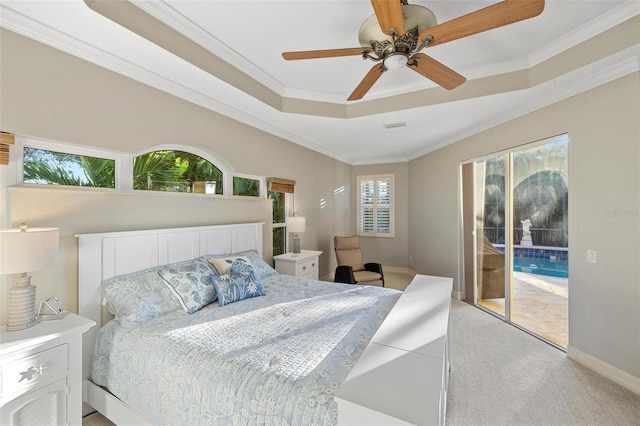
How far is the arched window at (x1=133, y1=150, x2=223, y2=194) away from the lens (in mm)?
2500

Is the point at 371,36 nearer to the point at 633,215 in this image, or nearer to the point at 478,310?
the point at 633,215

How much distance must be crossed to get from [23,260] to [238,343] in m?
1.18

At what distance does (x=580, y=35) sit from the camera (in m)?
2.26

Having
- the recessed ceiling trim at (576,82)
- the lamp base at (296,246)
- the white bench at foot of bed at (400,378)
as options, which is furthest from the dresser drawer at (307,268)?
the recessed ceiling trim at (576,82)

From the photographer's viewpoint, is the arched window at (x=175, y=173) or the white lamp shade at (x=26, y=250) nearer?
the white lamp shade at (x=26, y=250)

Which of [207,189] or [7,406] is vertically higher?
[207,189]

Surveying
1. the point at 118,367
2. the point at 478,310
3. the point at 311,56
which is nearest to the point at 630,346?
the point at 478,310

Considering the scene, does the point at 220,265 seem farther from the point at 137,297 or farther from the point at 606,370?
the point at 606,370

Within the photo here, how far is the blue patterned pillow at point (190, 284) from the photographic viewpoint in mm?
2080

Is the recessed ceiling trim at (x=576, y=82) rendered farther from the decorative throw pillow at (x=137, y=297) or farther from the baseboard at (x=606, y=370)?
the decorative throw pillow at (x=137, y=297)

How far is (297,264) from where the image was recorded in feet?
12.0

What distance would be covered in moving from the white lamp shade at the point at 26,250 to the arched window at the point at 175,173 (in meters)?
1.01

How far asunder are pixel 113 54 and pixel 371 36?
194 centimetres

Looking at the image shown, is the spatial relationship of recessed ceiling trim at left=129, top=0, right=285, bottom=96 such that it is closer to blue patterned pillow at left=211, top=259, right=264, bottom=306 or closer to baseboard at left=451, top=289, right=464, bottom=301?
blue patterned pillow at left=211, top=259, right=264, bottom=306
